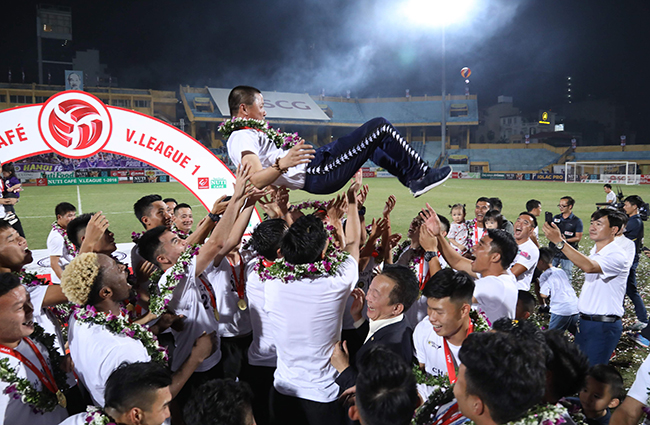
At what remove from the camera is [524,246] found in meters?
5.91

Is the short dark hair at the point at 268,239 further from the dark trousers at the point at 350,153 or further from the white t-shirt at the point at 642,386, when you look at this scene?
the white t-shirt at the point at 642,386

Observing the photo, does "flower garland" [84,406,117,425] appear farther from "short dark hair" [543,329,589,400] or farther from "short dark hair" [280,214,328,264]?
"short dark hair" [543,329,589,400]

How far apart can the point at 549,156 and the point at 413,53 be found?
36188 mm

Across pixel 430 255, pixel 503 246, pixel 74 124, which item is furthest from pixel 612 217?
pixel 74 124

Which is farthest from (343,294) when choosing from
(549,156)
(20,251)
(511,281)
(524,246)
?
(549,156)

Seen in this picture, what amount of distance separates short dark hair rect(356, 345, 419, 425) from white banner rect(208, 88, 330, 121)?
57527 millimetres

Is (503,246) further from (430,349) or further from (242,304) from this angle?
(242,304)

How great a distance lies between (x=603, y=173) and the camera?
4297 centimetres

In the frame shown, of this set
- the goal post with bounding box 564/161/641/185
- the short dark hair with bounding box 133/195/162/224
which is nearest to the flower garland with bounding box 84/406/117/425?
the short dark hair with bounding box 133/195/162/224

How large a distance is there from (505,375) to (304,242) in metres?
1.58

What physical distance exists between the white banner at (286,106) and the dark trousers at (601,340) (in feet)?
182

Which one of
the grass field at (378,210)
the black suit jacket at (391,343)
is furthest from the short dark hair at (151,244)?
the grass field at (378,210)

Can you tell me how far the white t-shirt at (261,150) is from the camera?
13.2ft

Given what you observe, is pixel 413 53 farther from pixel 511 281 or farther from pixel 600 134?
pixel 511 281
